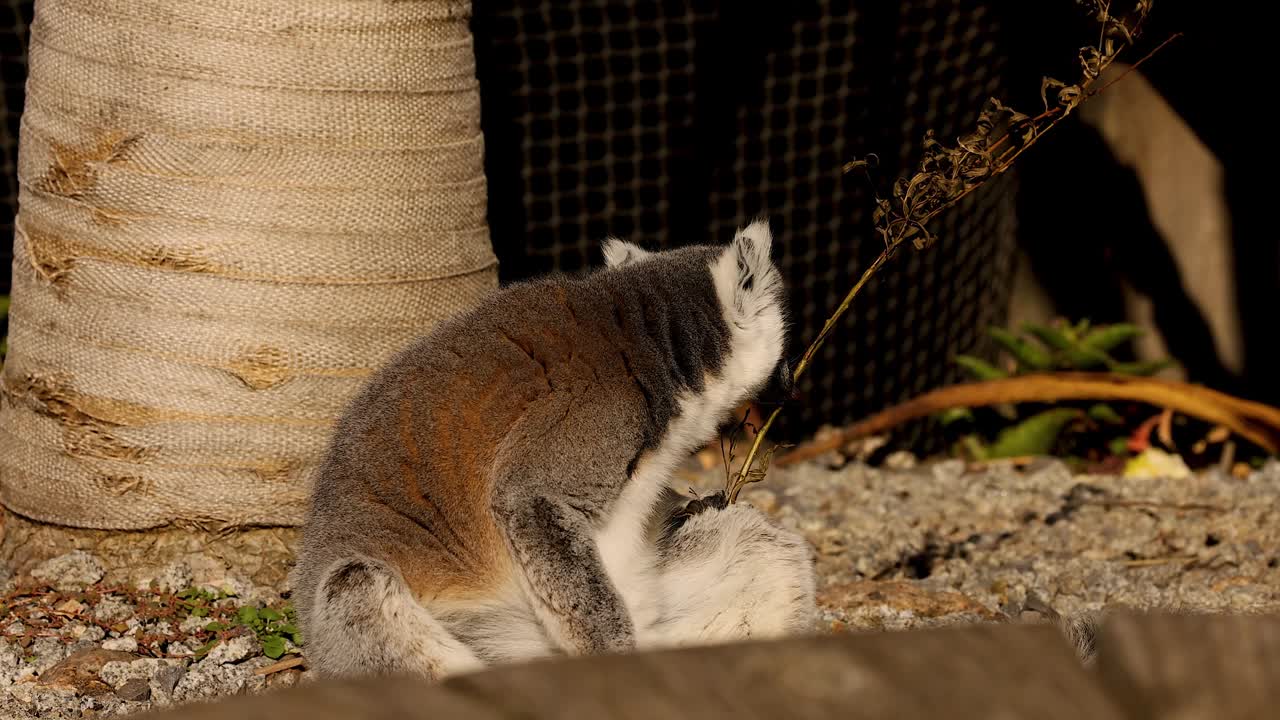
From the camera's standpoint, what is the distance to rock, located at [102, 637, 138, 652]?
340 centimetres

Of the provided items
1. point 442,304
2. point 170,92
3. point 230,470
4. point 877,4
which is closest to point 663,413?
point 442,304

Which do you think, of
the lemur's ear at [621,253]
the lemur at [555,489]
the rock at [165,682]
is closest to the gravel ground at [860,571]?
the rock at [165,682]

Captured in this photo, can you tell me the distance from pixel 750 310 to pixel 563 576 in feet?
2.97

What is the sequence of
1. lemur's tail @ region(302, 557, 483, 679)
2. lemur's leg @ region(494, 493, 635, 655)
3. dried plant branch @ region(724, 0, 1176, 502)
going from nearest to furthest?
lemur's tail @ region(302, 557, 483, 679) → lemur's leg @ region(494, 493, 635, 655) → dried plant branch @ region(724, 0, 1176, 502)

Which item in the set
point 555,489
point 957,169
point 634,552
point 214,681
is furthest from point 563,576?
point 957,169

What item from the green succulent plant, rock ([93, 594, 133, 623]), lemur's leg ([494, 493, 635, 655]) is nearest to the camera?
lemur's leg ([494, 493, 635, 655])

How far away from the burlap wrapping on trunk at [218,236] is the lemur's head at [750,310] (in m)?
1.05

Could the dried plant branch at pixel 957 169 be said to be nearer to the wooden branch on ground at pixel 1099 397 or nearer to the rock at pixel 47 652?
the rock at pixel 47 652

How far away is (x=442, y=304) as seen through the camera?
383cm

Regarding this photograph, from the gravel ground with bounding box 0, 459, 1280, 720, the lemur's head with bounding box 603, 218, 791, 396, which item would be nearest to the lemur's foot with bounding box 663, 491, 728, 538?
the lemur's head with bounding box 603, 218, 791, 396

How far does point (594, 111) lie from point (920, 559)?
12.3 feet

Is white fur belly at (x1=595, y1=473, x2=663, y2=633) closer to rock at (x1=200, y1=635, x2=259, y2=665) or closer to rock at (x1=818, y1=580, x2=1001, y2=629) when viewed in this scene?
rock at (x1=818, y1=580, x2=1001, y2=629)

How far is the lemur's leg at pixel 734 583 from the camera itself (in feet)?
10.1

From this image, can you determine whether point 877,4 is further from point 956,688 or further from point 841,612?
point 956,688
